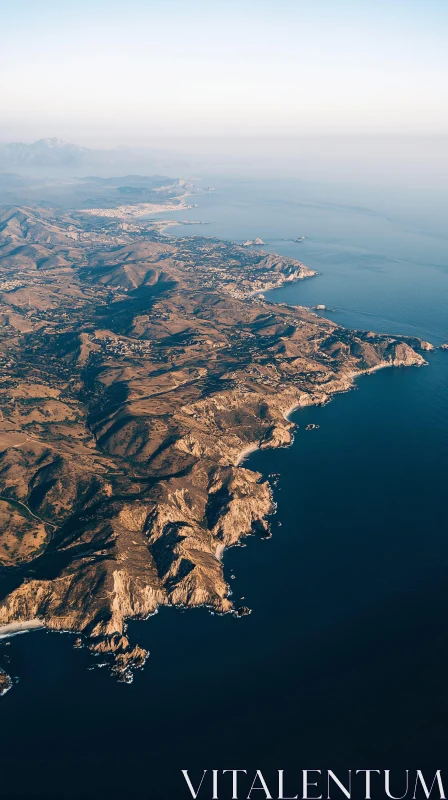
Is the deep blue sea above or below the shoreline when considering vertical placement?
below

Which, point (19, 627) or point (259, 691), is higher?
point (19, 627)

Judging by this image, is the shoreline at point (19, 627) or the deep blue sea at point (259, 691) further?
the shoreline at point (19, 627)

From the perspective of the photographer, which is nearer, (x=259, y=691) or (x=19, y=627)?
(x=259, y=691)

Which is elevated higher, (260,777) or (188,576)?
(188,576)

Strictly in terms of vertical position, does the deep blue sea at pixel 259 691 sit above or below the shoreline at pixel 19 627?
below

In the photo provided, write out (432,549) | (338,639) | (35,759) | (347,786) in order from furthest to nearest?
(432,549)
(338,639)
(35,759)
(347,786)

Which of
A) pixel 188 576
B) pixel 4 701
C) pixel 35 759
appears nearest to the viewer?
pixel 35 759

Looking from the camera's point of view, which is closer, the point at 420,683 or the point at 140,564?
the point at 420,683

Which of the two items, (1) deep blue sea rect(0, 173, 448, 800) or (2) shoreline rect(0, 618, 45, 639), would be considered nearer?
(1) deep blue sea rect(0, 173, 448, 800)

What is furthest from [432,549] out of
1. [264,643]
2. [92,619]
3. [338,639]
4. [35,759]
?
[35,759]

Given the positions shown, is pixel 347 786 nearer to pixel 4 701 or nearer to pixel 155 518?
pixel 4 701
